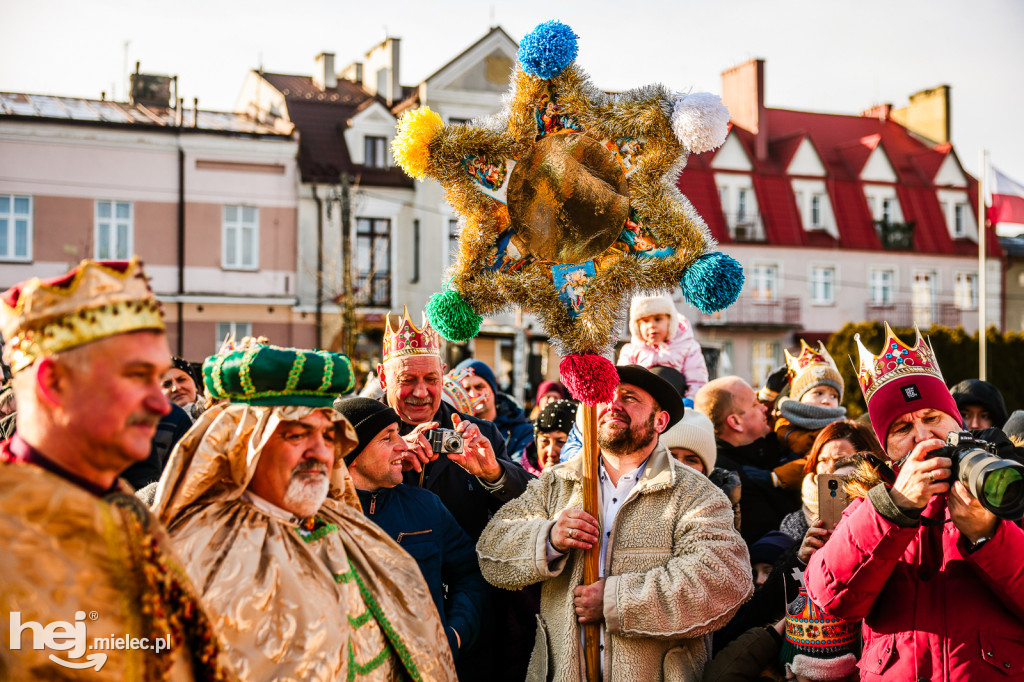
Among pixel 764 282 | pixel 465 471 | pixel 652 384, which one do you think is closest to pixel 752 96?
pixel 764 282

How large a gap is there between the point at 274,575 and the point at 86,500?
1040 millimetres

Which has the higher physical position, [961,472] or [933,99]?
[933,99]

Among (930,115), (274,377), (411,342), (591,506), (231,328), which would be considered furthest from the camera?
(930,115)

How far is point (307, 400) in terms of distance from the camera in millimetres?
3002

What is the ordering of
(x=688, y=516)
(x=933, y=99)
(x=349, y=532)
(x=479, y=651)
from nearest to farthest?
(x=349, y=532)
(x=688, y=516)
(x=479, y=651)
(x=933, y=99)

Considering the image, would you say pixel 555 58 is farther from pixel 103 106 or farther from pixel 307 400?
pixel 103 106

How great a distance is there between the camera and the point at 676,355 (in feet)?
24.0

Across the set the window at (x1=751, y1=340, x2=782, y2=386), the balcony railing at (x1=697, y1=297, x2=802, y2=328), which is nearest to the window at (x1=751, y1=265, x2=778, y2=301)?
the balcony railing at (x1=697, y1=297, x2=802, y2=328)

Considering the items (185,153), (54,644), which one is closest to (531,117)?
(54,644)

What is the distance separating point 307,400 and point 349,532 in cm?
54

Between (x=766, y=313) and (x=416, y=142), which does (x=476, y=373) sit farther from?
(x=766, y=313)

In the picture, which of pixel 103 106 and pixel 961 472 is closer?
pixel 961 472

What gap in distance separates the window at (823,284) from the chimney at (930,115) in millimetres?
8807

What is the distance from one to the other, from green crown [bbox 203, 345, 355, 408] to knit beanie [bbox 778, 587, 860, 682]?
6.91ft
